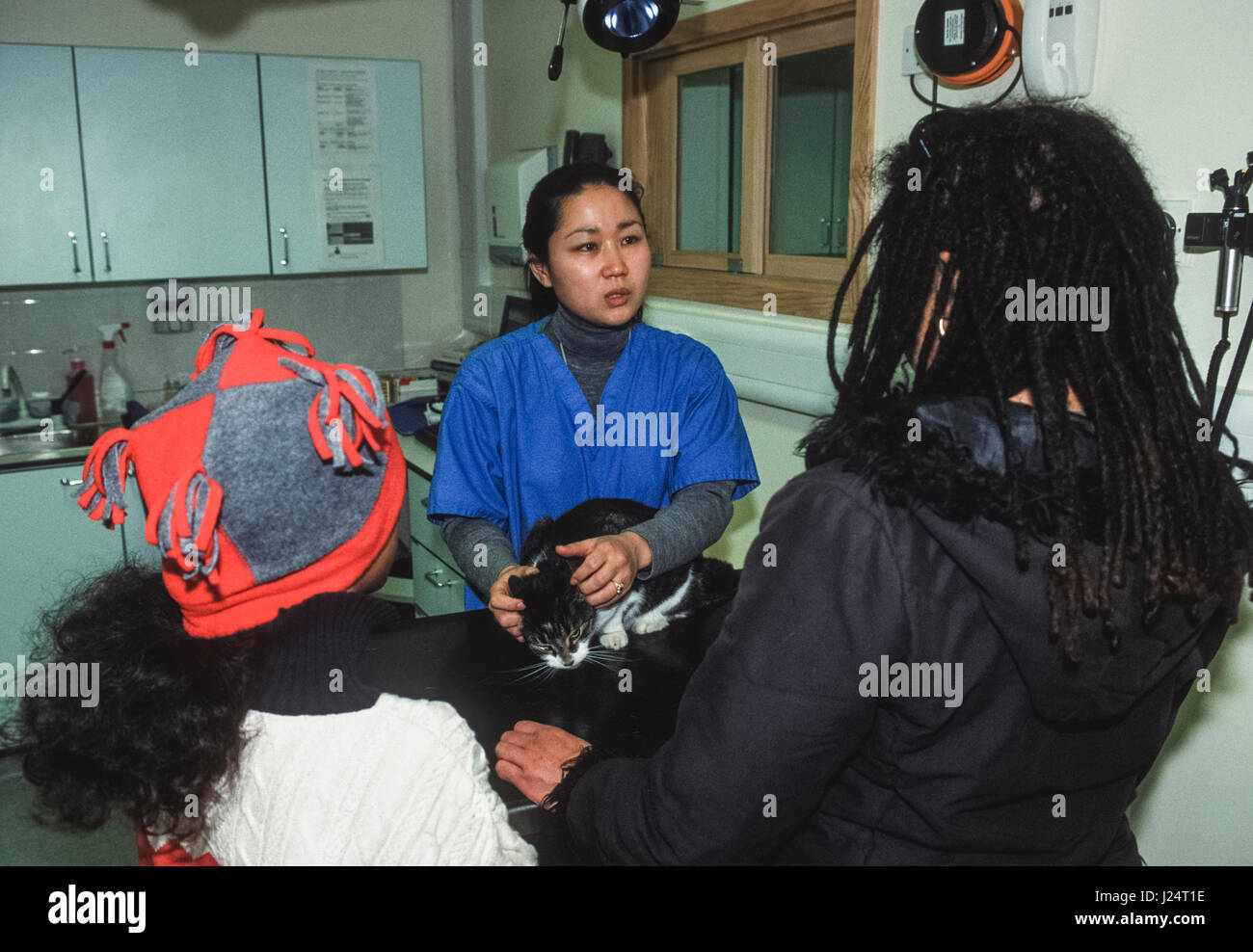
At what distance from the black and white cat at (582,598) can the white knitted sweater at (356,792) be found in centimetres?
49

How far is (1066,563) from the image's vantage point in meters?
0.71

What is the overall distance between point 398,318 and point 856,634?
350cm

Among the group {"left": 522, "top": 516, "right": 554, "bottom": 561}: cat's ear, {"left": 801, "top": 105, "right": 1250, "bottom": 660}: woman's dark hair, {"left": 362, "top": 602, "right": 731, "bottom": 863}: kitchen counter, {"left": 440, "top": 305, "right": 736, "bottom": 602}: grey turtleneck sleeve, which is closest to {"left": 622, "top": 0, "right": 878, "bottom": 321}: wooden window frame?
{"left": 440, "top": 305, "right": 736, "bottom": 602}: grey turtleneck sleeve

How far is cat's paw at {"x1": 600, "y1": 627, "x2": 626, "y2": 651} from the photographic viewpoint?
4.71 feet

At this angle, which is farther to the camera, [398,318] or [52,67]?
[398,318]

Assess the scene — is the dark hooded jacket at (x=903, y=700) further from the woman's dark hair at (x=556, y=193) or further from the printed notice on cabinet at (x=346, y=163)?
the printed notice on cabinet at (x=346, y=163)

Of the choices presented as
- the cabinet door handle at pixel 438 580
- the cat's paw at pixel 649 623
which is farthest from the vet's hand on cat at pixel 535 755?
the cabinet door handle at pixel 438 580

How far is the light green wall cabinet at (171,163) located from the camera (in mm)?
2902

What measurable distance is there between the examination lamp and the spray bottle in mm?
2281

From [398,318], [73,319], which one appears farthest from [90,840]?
[398,318]

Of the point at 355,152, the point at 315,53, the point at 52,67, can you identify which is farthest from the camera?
the point at 315,53

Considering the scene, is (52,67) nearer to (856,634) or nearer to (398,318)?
(398,318)

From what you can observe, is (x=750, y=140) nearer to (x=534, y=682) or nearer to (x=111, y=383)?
(x=534, y=682)

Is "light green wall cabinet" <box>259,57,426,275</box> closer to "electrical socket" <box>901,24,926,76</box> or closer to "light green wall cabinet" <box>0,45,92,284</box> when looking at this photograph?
"light green wall cabinet" <box>0,45,92,284</box>
